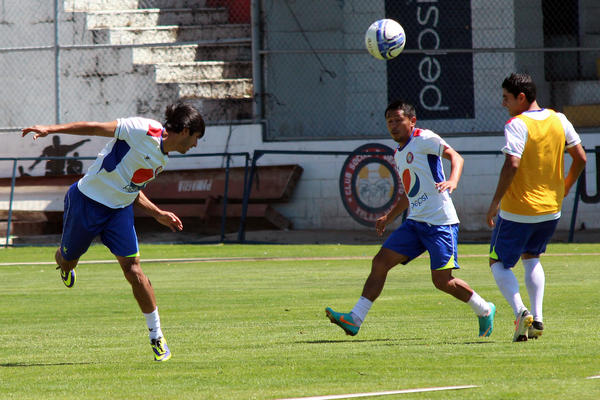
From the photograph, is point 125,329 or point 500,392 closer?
point 500,392

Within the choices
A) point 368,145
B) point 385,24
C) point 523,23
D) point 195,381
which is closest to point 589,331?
point 195,381

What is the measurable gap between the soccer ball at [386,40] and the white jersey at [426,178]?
8.02 meters

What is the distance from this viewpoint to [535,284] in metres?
8.11

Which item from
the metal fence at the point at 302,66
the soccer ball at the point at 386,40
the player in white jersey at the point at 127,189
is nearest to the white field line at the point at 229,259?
the soccer ball at the point at 386,40

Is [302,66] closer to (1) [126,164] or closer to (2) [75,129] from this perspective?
(1) [126,164]

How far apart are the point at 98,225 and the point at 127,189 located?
1.18ft

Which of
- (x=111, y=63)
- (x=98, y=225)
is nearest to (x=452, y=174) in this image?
(x=98, y=225)

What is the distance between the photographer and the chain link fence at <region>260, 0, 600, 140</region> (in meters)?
24.1

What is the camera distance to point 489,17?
24703mm

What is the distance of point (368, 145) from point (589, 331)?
13.9m

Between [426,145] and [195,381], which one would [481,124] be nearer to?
[426,145]

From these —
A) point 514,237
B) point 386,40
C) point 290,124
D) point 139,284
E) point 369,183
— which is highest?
point 386,40

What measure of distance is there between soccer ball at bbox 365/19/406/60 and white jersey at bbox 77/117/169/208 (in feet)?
29.2

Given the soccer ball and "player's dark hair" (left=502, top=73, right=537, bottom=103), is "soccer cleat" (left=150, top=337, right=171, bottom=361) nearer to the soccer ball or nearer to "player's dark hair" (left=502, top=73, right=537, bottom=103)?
"player's dark hair" (left=502, top=73, right=537, bottom=103)
